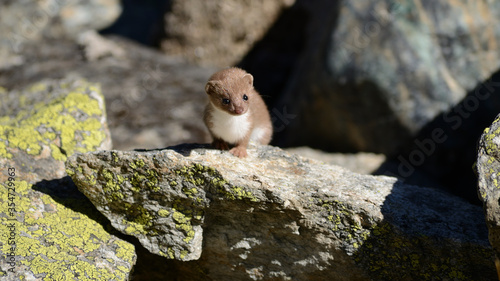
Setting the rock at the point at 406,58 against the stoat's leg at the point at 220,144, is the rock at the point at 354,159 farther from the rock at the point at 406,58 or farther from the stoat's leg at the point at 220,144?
the stoat's leg at the point at 220,144

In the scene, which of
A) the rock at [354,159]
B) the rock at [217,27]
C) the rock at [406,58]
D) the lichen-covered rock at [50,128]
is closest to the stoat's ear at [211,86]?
the lichen-covered rock at [50,128]

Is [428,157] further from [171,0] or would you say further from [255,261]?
[171,0]

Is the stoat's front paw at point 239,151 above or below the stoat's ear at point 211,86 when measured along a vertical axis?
below

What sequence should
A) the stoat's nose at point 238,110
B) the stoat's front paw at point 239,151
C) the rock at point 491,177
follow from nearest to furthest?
the rock at point 491,177 < the stoat's front paw at point 239,151 < the stoat's nose at point 238,110

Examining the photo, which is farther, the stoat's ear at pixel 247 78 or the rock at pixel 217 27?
the rock at pixel 217 27

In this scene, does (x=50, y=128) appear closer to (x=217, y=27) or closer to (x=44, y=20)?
(x=217, y=27)

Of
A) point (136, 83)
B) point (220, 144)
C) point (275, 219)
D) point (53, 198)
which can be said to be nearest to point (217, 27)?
point (136, 83)

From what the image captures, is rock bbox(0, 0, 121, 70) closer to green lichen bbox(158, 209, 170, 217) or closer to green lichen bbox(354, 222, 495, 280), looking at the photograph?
green lichen bbox(158, 209, 170, 217)

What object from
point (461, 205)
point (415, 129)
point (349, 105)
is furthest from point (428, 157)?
point (461, 205)
